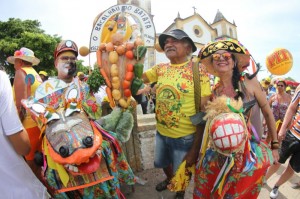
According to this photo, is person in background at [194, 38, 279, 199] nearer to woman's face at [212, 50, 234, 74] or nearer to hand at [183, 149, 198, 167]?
woman's face at [212, 50, 234, 74]

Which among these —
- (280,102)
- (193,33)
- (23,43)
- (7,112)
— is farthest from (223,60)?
(193,33)

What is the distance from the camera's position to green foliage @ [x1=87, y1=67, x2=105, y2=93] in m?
2.08

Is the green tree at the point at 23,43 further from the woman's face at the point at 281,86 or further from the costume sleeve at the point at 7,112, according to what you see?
the costume sleeve at the point at 7,112

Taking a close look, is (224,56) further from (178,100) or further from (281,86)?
(281,86)

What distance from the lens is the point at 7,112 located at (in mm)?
1354

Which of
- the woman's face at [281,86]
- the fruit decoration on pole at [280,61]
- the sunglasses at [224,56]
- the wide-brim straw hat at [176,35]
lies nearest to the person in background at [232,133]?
the sunglasses at [224,56]

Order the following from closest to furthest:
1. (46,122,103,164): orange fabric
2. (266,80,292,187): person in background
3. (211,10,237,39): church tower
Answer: (46,122,103,164): orange fabric
(266,80,292,187): person in background
(211,10,237,39): church tower

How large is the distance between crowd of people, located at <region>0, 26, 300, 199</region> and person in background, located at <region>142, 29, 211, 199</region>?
1 centimetres

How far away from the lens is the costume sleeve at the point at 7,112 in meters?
1.34

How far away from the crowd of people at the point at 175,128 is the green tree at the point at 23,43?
602 inches

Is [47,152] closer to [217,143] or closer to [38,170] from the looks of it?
[38,170]

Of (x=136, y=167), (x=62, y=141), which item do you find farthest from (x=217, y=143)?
(x=136, y=167)

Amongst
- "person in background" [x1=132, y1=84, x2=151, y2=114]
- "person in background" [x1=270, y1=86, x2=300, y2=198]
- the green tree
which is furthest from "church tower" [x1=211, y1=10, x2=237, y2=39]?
"person in background" [x1=132, y1=84, x2=151, y2=114]

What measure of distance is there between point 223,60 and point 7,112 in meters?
1.70
